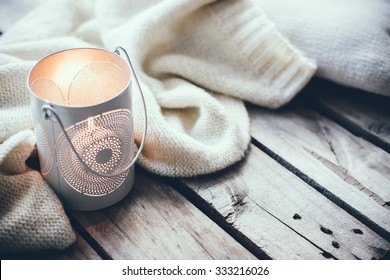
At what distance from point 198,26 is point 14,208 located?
0.45 meters

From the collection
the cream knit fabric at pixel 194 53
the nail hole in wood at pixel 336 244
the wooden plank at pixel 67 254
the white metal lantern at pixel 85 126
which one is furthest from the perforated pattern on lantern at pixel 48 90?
the nail hole in wood at pixel 336 244

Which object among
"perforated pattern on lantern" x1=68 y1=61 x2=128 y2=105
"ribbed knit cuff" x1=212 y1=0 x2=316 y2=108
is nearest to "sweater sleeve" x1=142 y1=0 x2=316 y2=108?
"ribbed knit cuff" x1=212 y1=0 x2=316 y2=108

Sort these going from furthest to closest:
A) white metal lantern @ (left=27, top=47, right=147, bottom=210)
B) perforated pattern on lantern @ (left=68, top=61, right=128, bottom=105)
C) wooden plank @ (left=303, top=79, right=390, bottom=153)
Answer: wooden plank @ (left=303, top=79, right=390, bottom=153), perforated pattern on lantern @ (left=68, top=61, right=128, bottom=105), white metal lantern @ (left=27, top=47, right=147, bottom=210)

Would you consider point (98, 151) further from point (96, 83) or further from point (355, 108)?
point (355, 108)

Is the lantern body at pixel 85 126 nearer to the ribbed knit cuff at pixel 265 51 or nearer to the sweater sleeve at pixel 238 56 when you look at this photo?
the sweater sleeve at pixel 238 56

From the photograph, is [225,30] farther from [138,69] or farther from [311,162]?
[311,162]

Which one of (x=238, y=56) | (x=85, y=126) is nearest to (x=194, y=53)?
(x=238, y=56)

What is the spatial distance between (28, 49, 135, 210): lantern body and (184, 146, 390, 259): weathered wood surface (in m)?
0.13

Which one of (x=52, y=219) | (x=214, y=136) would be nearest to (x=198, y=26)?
(x=214, y=136)

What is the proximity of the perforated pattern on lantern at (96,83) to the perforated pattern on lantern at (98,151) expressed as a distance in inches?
3.3

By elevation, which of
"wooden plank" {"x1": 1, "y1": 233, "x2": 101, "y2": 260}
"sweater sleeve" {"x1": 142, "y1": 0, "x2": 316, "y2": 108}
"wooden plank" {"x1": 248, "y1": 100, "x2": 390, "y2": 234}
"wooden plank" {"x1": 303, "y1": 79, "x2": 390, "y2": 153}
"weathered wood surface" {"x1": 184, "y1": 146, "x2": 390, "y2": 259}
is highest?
"sweater sleeve" {"x1": 142, "y1": 0, "x2": 316, "y2": 108}

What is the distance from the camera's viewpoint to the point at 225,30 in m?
0.86

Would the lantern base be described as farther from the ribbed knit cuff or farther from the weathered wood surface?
the ribbed knit cuff

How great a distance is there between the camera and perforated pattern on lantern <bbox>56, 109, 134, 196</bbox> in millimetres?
606
